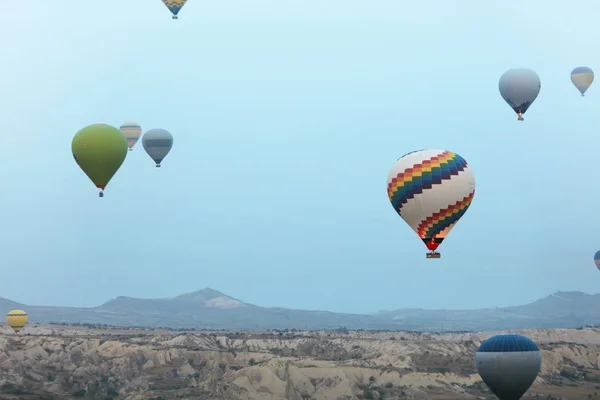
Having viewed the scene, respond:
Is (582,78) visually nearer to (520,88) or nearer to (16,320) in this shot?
(520,88)

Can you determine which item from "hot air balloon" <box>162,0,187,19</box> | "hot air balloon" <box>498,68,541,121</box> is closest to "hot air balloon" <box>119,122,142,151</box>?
"hot air balloon" <box>162,0,187,19</box>

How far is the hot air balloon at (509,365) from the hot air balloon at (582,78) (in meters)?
37.5

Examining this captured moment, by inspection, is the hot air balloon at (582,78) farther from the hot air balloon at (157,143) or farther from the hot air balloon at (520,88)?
the hot air balloon at (157,143)

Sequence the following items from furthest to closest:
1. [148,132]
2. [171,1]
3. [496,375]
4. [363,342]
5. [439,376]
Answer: [363,342]
[439,376]
[148,132]
[171,1]
[496,375]

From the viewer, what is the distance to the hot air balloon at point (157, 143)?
11938 cm

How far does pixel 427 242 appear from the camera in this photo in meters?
71.5

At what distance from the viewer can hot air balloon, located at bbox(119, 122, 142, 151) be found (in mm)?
125856

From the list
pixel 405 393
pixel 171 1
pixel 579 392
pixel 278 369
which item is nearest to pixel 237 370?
pixel 278 369

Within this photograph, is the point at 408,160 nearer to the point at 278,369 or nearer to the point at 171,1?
the point at 171,1

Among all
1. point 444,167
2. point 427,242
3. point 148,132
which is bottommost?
point 427,242

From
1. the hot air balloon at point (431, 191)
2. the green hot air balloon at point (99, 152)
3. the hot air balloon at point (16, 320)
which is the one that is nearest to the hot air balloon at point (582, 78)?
the hot air balloon at point (431, 191)

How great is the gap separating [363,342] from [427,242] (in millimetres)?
98042

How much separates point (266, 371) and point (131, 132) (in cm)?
3075

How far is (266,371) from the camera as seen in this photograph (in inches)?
4865
